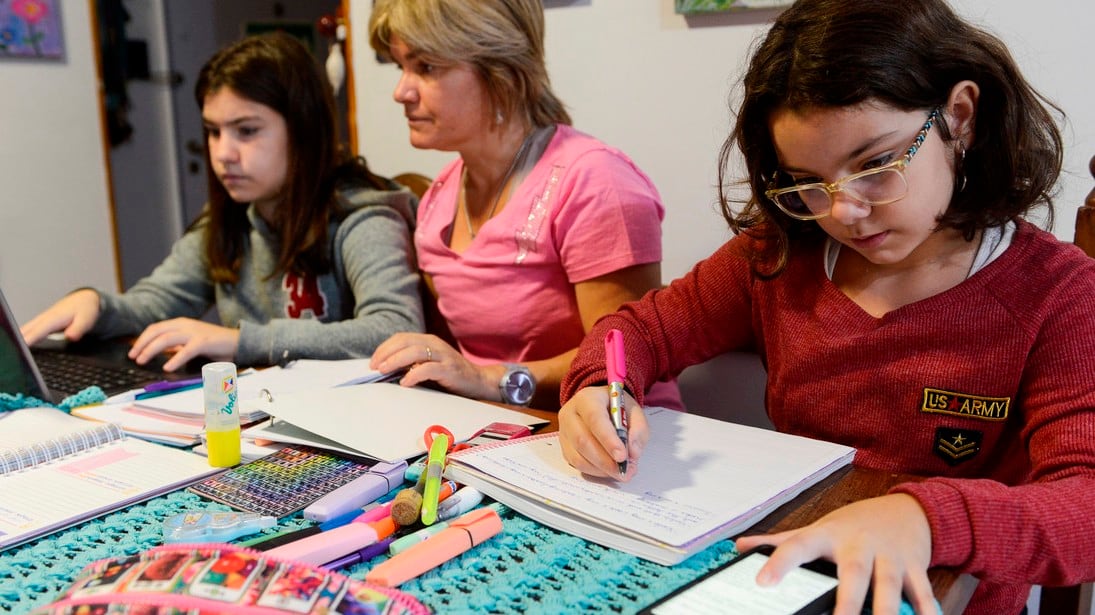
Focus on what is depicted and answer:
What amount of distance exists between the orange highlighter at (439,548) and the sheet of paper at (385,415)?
18 centimetres

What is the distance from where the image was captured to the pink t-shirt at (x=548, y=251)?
1.37 m

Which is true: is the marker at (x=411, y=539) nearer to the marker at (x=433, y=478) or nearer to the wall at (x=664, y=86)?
the marker at (x=433, y=478)

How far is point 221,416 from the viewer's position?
91 cm

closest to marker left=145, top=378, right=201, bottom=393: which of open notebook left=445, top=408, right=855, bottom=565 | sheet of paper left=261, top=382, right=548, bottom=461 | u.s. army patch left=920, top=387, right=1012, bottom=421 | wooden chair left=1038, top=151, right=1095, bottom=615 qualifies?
sheet of paper left=261, top=382, right=548, bottom=461

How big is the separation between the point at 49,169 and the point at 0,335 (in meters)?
2.34

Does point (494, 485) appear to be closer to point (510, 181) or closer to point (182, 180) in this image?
point (510, 181)

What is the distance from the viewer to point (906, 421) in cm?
98

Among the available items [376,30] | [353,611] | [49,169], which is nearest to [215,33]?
[49,169]

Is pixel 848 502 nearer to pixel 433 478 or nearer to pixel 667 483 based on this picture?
pixel 667 483

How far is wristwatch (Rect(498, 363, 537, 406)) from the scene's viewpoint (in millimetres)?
1209

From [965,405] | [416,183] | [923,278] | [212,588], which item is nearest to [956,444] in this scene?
[965,405]

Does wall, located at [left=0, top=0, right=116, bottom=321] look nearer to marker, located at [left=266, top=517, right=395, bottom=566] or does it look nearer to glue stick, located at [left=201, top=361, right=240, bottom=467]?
glue stick, located at [left=201, top=361, right=240, bottom=467]

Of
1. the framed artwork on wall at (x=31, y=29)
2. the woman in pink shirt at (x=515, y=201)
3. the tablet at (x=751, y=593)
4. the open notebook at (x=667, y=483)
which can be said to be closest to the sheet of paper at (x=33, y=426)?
the open notebook at (x=667, y=483)

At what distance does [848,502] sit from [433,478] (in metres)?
0.37
